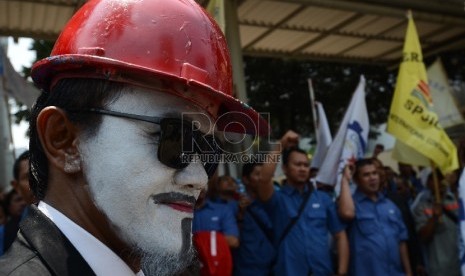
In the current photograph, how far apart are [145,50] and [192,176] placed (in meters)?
0.33

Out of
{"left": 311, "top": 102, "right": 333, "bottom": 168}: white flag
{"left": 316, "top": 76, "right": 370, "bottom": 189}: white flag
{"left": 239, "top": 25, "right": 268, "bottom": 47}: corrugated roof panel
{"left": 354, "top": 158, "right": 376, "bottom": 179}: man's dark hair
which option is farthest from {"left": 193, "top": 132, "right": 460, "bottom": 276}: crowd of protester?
{"left": 239, "top": 25, "right": 268, "bottom": 47}: corrugated roof panel

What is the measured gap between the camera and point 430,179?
6.22 metres

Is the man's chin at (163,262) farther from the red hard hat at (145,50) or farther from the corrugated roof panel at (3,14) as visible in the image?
the corrugated roof panel at (3,14)

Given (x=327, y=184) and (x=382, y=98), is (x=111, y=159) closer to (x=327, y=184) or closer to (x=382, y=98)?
(x=327, y=184)

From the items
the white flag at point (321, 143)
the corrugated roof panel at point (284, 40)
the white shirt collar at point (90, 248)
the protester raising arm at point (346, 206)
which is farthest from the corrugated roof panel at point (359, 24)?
the white shirt collar at point (90, 248)

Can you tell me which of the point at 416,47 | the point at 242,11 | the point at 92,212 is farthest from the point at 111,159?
the point at 242,11

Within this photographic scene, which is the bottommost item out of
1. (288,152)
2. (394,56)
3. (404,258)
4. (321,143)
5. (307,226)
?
(404,258)

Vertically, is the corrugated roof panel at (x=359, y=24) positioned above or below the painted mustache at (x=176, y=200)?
above

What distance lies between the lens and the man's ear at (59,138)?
1231 millimetres

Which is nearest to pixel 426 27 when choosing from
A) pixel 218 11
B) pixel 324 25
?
pixel 324 25

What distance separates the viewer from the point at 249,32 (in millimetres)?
8453

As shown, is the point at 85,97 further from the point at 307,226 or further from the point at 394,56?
the point at 394,56

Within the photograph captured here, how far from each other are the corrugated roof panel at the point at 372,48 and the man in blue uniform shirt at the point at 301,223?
5.57 m

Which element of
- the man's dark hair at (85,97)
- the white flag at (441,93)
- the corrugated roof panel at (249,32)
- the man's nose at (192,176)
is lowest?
the man's nose at (192,176)
